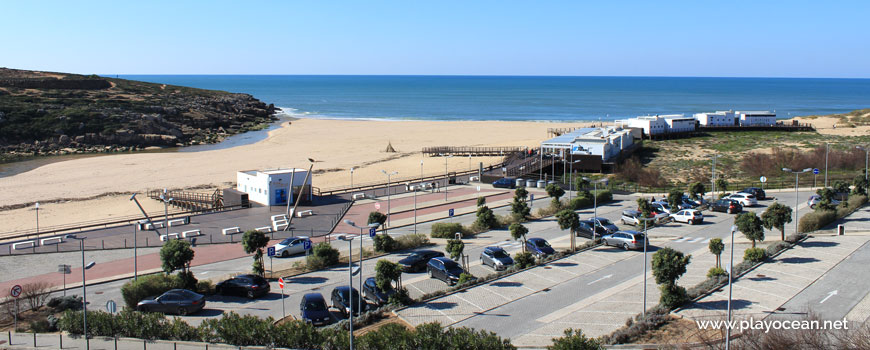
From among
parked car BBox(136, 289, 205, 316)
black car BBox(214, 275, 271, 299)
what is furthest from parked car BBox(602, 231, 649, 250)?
parked car BBox(136, 289, 205, 316)

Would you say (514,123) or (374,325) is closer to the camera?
(374,325)

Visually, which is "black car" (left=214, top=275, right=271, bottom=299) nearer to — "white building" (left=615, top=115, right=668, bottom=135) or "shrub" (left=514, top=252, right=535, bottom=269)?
"shrub" (left=514, top=252, right=535, bottom=269)

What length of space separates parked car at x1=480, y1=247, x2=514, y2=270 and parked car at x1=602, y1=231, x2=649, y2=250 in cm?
552

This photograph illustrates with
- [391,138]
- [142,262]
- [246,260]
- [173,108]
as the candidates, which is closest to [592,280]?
[246,260]

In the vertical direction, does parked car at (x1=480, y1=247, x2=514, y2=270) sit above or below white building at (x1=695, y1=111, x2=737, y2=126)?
below

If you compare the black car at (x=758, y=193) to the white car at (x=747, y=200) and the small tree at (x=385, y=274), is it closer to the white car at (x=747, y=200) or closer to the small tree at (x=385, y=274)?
the white car at (x=747, y=200)

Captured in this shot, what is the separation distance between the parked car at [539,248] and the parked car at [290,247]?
1024cm

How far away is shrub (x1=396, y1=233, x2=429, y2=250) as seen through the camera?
102 feet

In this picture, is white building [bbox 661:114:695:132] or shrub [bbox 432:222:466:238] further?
white building [bbox 661:114:695:132]

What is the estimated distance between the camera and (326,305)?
21594mm

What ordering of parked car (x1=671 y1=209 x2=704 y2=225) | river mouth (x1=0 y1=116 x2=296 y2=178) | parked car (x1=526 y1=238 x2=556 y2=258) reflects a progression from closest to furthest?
1. parked car (x1=526 y1=238 x2=556 y2=258)
2. parked car (x1=671 y1=209 x2=704 y2=225)
3. river mouth (x1=0 y1=116 x2=296 y2=178)

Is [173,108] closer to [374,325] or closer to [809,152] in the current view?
[809,152]

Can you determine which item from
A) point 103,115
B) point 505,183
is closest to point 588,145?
point 505,183

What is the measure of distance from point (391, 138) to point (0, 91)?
2924 inches
